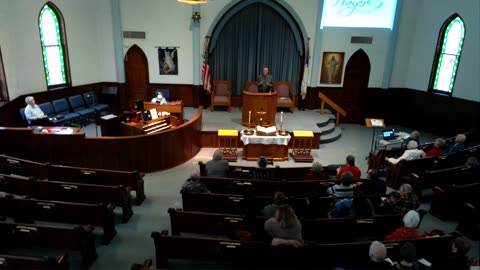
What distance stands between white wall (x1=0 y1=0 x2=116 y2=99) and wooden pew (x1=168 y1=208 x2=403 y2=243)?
7766mm

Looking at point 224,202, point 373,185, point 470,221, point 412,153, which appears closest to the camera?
point 224,202

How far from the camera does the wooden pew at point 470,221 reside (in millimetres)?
5824

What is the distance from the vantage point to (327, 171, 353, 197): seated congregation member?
5.78 meters

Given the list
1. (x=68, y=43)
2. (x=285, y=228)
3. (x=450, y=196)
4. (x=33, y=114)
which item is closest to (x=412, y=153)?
(x=450, y=196)

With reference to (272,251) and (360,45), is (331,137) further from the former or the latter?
(272,251)

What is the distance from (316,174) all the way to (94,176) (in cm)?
403

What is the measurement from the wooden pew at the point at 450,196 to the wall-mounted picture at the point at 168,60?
9547 mm

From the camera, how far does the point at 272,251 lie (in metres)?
4.38

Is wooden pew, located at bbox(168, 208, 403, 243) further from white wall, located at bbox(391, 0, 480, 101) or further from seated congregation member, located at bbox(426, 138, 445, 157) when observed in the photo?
white wall, located at bbox(391, 0, 480, 101)

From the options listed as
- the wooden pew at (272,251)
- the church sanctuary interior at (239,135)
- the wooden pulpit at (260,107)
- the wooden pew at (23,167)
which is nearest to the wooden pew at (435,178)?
the church sanctuary interior at (239,135)

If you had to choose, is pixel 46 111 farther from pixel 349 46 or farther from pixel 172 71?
pixel 349 46

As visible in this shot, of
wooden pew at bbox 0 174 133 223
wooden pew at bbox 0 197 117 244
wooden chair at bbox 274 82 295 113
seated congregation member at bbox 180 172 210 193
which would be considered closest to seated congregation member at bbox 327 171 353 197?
seated congregation member at bbox 180 172 210 193

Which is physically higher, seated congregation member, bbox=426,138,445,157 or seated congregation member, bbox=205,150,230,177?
seated congregation member, bbox=426,138,445,157

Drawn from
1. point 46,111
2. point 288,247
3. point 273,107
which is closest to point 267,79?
point 273,107
